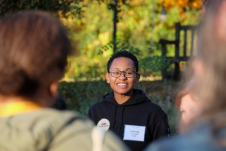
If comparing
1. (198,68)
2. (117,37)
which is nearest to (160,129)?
(198,68)

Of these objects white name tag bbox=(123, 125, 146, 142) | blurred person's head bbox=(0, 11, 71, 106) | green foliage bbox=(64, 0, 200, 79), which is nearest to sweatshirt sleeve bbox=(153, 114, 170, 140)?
white name tag bbox=(123, 125, 146, 142)

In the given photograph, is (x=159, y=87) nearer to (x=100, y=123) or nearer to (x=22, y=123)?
(x=100, y=123)

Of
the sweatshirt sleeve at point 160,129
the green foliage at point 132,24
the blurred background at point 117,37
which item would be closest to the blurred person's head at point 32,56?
the sweatshirt sleeve at point 160,129

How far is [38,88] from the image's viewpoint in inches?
44.0

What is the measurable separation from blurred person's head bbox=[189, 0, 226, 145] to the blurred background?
407cm

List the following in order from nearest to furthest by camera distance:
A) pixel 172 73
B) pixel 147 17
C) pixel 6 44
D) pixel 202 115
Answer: pixel 202 115
pixel 6 44
pixel 172 73
pixel 147 17

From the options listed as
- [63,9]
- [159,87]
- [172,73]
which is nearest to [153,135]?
[63,9]

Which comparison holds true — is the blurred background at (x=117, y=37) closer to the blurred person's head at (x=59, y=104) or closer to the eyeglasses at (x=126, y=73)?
the eyeglasses at (x=126, y=73)

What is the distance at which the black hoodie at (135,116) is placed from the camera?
8.67 feet

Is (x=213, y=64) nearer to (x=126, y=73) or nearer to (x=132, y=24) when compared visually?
(x=126, y=73)

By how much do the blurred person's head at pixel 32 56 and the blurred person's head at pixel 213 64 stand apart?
1.56 ft

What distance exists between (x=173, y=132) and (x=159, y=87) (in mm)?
2460

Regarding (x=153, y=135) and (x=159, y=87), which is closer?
(x=153, y=135)

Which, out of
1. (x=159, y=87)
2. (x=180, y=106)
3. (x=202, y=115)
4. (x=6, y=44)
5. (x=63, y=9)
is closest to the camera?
(x=202, y=115)
